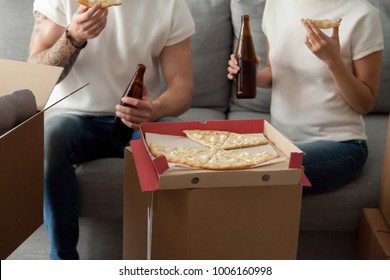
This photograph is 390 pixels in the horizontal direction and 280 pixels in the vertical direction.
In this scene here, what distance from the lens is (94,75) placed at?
2020mm

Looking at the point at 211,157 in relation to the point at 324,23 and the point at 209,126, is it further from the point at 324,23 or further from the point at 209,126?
the point at 324,23

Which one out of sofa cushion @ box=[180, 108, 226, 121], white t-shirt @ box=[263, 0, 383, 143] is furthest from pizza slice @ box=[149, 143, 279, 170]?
sofa cushion @ box=[180, 108, 226, 121]

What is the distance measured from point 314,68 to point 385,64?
0.60 metres

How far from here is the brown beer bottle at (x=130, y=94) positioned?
6.08ft

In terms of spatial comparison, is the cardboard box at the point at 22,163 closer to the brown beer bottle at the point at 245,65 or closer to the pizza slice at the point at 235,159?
the pizza slice at the point at 235,159

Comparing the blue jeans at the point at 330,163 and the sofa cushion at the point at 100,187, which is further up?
the blue jeans at the point at 330,163

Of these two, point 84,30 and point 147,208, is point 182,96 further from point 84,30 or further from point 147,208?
point 147,208

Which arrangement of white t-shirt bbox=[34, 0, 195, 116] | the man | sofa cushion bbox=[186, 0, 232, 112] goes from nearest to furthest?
1. the man
2. white t-shirt bbox=[34, 0, 195, 116]
3. sofa cushion bbox=[186, 0, 232, 112]

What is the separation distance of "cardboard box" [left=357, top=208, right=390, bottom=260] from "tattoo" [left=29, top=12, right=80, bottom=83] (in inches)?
37.2

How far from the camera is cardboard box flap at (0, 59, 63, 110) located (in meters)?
1.57

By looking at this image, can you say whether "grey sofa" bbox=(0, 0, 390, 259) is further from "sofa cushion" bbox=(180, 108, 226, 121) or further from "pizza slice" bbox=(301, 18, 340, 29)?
"pizza slice" bbox=(301, 18, 340, 29)

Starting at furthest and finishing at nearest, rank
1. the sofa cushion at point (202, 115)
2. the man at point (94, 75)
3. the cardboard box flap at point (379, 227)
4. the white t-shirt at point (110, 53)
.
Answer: the sofa cushion at point (202, 115) → the white t-shirt at point (110, 53) → the man at point (94, 75) → the cardboard box flap at point (379, 227)

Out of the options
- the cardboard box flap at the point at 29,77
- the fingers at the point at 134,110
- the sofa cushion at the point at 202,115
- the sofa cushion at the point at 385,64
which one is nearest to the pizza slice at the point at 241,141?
the fingers at the point at 134,110

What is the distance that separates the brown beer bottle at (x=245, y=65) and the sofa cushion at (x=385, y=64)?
0.69 m
